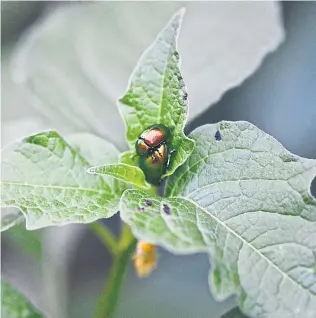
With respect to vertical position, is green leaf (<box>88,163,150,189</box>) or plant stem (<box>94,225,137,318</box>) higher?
green leaf (<box>88,163,150,189</box>)

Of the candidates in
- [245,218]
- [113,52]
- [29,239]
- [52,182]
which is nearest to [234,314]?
[245,218]

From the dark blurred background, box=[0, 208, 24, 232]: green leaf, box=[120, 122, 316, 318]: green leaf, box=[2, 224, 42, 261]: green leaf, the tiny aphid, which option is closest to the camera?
box=[120, 122, 316, 318]: green leaf

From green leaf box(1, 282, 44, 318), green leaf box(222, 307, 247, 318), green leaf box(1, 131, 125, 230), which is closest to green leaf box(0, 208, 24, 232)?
green leaf box(1, 131, 125, 230)

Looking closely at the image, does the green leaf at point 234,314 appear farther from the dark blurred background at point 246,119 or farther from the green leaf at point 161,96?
the dark blurred background at point 246,119

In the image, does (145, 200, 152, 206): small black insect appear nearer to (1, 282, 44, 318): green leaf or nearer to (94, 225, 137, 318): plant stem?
(94, 225, 137, 318): plant stem

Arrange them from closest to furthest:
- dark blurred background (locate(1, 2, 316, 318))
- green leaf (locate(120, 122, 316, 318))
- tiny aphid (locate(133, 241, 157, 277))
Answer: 1. green leaf (locate(120, 122, 316, 318))
2. tiny aphid (locate(133, 241, 157, 277))
3. dark blurred background (locate(1, 2, 316, 318))

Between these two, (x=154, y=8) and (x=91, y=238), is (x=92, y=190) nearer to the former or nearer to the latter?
(x=154, y=8)
